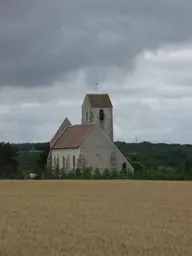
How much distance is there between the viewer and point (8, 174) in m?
101

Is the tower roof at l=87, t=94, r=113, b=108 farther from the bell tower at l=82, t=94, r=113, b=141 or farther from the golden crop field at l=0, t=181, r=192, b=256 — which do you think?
the golden crop field at l=0, t=181, r=192, b=256

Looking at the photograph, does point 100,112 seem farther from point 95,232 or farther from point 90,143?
point 95,232

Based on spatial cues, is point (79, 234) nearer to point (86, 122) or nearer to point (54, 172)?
point (54, 172)

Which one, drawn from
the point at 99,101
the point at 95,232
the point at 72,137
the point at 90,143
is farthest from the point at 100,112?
the point at 95,232

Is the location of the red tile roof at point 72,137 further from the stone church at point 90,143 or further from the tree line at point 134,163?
the tree line at point 134,163

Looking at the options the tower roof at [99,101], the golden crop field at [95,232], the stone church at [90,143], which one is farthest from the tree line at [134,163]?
Result: the golden crop field at [95,232]

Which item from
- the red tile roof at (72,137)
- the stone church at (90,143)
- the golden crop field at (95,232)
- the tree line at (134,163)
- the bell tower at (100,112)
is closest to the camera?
the golden crop field at (95,232)

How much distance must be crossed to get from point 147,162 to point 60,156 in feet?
59.4

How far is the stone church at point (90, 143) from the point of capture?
120062 millimetres

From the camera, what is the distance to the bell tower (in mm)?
131250

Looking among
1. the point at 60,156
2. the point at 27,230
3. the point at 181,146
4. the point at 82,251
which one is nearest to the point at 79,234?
the point at 27,230

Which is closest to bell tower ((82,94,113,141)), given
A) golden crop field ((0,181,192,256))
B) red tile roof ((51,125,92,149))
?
red tile roof ((51,125,92,149))

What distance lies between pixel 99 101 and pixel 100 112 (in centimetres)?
218

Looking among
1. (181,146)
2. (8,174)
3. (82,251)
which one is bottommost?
(82,251)
